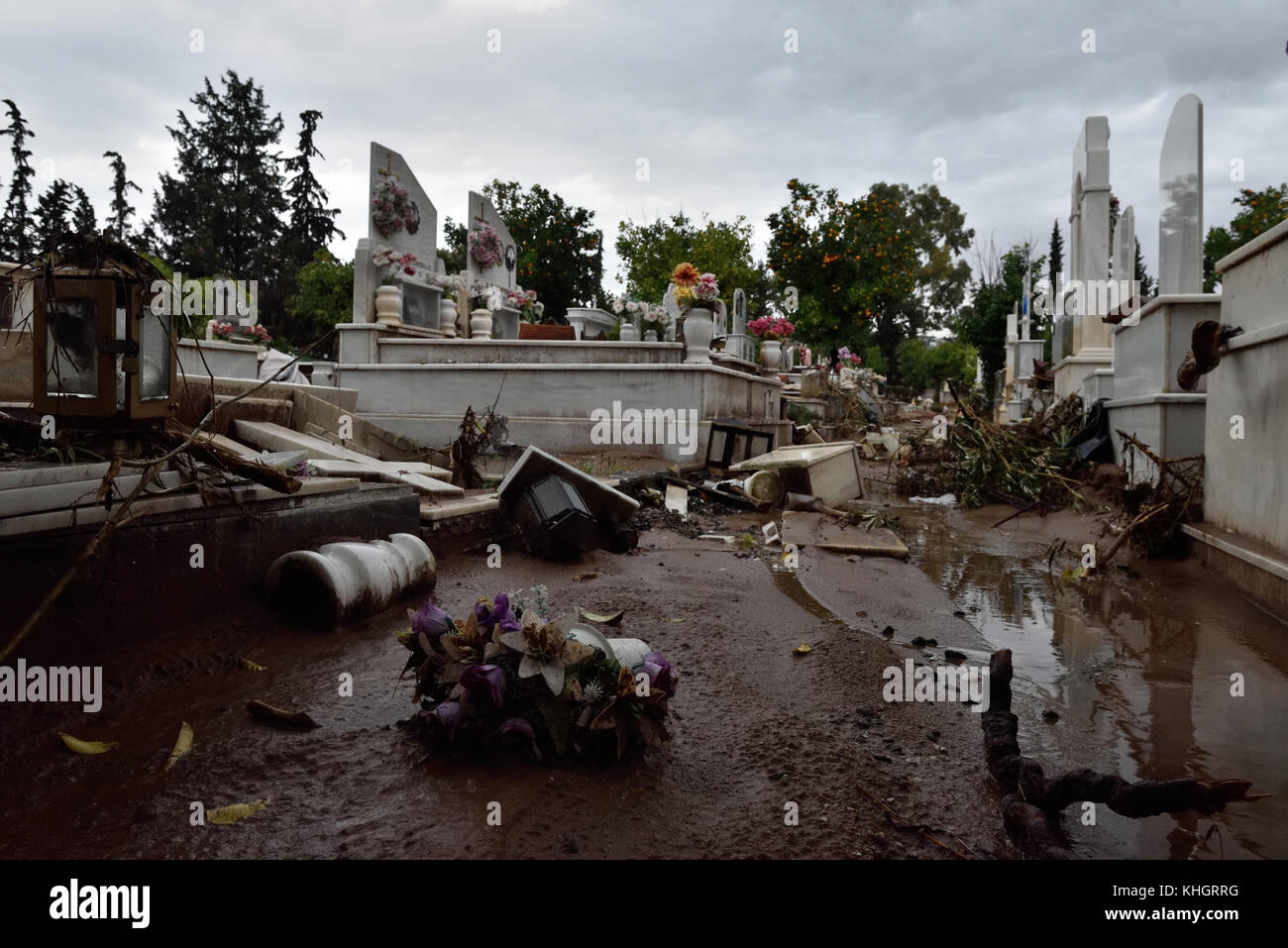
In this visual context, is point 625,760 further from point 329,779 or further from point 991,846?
point 991,846

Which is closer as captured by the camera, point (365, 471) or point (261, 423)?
point (365, 471)

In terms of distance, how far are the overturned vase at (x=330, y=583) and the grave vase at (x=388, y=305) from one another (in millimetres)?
8983

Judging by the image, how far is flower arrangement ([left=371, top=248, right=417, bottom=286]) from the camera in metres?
12.6

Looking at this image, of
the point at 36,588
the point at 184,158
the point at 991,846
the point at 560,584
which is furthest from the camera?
the point at 184,158

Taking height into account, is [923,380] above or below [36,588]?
above

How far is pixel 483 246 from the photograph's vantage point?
1636 cm

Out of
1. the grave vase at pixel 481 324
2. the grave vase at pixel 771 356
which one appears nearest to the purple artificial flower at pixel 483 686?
the grave vase at pixel 481 324

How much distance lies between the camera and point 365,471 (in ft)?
17.7

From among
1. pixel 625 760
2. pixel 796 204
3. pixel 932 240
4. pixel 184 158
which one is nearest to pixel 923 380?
pixel 932 240

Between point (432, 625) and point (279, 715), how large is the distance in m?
0.60

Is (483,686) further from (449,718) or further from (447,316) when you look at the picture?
(447,316)

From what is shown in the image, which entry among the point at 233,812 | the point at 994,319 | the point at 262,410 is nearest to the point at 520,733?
the point at 233,812

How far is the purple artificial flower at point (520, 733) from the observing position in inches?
95.3
